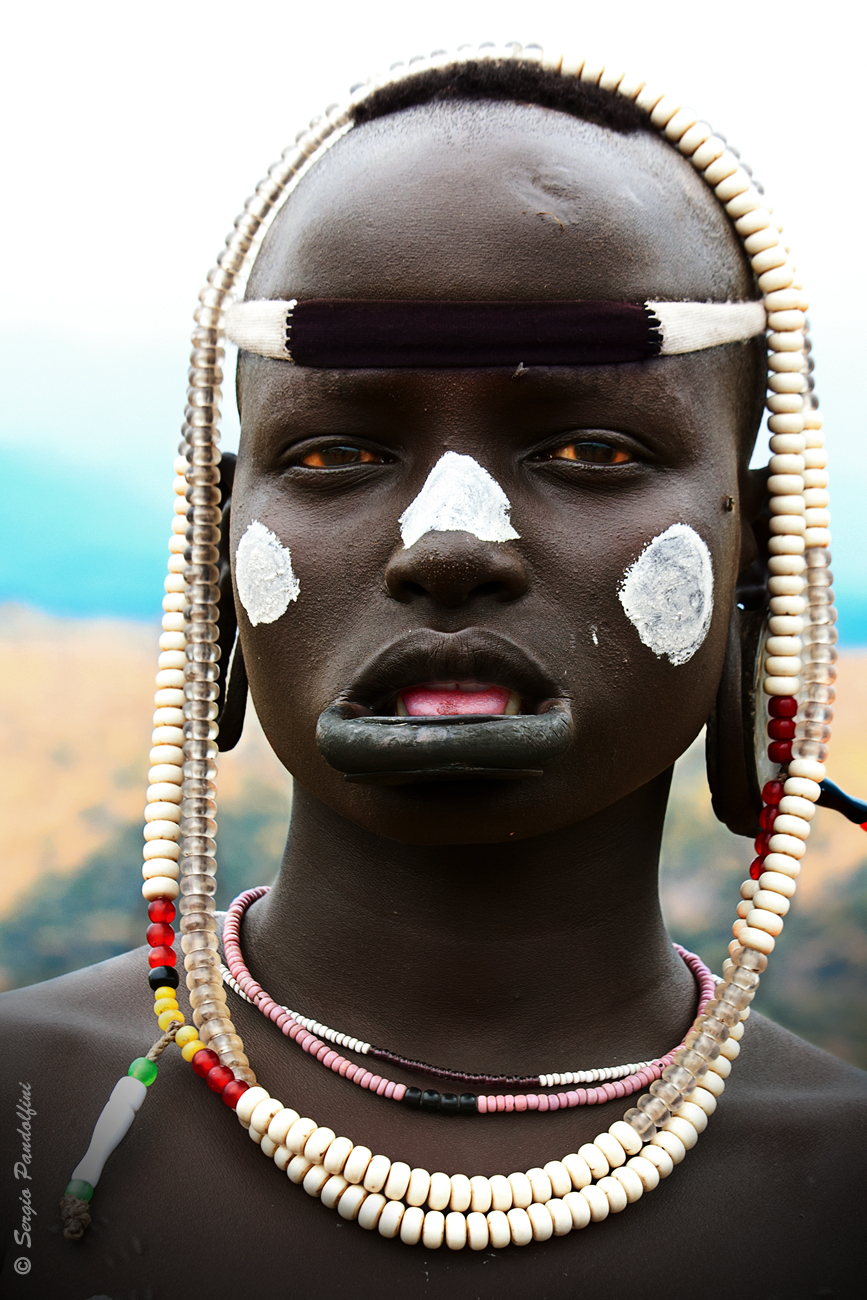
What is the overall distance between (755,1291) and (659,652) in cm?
112

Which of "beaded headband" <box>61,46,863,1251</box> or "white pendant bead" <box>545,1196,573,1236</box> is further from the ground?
"beaded headband" <box>61,46,863,1251</box>

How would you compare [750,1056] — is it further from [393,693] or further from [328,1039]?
[393,693]

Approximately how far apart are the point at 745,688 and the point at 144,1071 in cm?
138

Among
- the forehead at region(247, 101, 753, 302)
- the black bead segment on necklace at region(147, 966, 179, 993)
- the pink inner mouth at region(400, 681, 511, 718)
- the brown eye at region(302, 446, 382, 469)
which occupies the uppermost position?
the forehead at region(247, 101, 753, 302)

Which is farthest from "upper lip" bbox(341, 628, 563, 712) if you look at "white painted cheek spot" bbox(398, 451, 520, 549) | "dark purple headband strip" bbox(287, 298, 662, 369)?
"dark purple headband strip" bbox(287, 298, 662, 369)

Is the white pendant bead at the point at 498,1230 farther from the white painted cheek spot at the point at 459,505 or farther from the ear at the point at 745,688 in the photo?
the white painted cheek spot at the point at 459,505

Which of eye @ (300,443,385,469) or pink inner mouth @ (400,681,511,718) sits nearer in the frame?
pink inner mouth @ (400,681,511,718)

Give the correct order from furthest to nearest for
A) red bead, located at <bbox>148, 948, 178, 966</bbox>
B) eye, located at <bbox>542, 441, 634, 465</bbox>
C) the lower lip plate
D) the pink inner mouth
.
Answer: red bead, located at <bbox>148, 948, 178, 966</bbox> < eye, located at <bbox>542, 441, 634, 465</bbox> < the pink inner mouth < the lower lip plate

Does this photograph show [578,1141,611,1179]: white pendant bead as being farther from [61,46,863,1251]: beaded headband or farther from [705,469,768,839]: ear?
[705,469,768,839]: ear

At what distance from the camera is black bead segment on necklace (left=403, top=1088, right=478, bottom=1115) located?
7.72ft

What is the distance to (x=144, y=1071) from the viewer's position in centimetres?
236

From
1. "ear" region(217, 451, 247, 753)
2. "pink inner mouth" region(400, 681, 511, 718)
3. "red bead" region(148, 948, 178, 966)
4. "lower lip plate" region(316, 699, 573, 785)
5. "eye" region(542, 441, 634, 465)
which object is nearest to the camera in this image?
"lower lip plate" region(316, 699, 573, 785)

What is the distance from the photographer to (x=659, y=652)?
229 centimetres

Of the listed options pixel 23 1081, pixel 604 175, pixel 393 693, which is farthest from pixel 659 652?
pixel 23 1081
